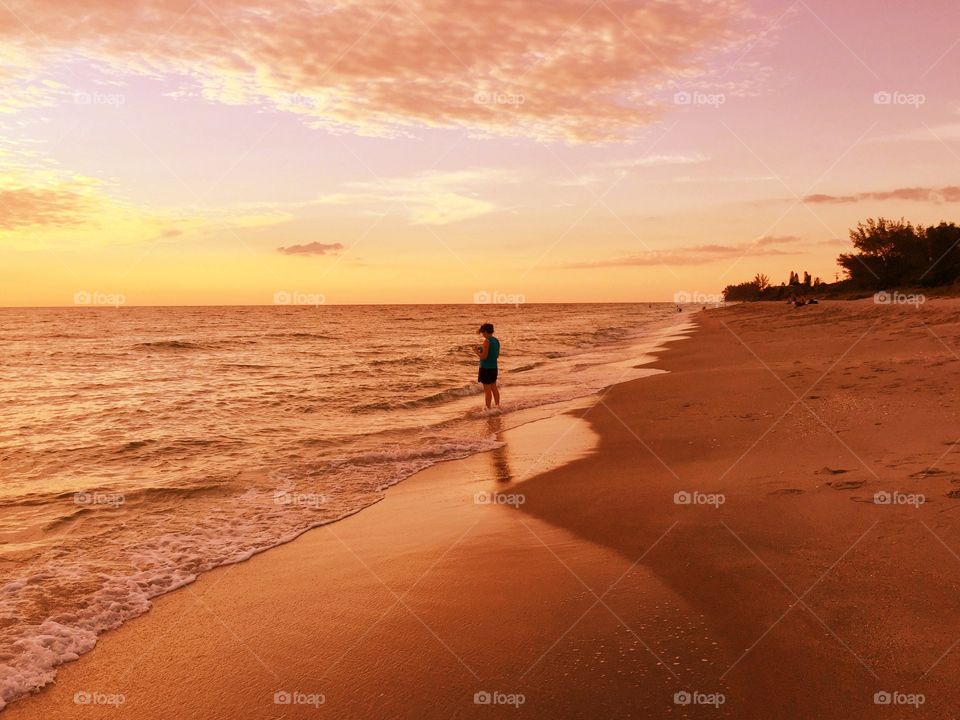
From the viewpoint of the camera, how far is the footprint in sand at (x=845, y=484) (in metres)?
6.71

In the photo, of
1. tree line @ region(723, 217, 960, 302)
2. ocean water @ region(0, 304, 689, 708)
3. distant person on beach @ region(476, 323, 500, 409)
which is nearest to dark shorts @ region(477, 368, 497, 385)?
distant person on beach @ region(476, 323, 500, 409)

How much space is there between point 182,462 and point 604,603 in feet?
29.3

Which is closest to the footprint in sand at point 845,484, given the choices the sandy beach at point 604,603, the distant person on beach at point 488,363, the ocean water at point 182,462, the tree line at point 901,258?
the sandy beach at point 604,603

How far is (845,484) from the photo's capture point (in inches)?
268

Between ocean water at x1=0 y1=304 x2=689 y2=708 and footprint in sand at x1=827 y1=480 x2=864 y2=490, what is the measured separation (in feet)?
19.2

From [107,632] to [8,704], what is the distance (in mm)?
995

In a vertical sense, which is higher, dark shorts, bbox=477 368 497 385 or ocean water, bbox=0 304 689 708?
dark shorts, bbox=477 368 497 385

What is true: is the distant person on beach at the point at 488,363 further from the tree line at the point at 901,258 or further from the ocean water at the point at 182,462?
the tree line at the point at 901,258

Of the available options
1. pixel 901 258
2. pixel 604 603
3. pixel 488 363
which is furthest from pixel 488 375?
pixel 901 258

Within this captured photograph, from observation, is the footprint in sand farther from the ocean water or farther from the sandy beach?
the ocean water

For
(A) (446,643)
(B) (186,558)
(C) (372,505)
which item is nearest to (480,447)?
(C) (372,505)

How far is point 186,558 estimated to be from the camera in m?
6.64

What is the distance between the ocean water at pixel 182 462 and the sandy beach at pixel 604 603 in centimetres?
56

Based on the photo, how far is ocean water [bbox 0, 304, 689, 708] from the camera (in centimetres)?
589
